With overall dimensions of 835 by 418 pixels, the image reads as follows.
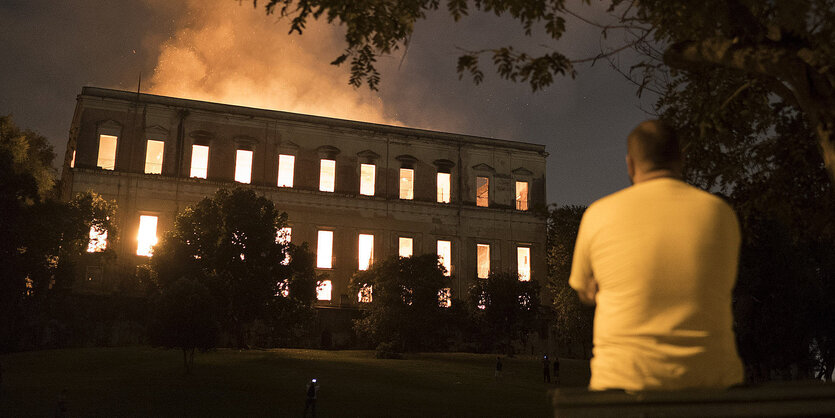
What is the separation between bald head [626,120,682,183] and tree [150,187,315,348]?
33.8 m

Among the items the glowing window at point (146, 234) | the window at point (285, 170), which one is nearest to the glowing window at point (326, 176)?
the window at point (285, 170)

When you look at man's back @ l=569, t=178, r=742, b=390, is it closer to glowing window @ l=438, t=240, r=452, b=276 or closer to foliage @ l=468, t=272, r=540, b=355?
foliage @ l=468, t=272, r=540, b=355

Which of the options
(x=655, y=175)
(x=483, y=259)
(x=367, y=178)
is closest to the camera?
(x=655, y=175)

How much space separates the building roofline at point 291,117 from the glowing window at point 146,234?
864cm

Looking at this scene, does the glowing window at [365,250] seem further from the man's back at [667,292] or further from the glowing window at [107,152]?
the man's back at [667,292]

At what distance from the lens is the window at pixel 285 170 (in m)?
53.1

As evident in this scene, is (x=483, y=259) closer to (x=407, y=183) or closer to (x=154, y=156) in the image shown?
(x=407, y=183)

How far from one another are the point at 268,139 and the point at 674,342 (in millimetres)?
52660

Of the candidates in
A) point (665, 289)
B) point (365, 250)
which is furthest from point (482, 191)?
point (665, 289)

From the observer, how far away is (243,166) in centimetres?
5253

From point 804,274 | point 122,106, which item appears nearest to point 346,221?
point 122,106

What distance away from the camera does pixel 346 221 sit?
5344 cm

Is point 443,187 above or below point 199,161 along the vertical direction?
below

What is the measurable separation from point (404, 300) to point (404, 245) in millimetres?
14634
